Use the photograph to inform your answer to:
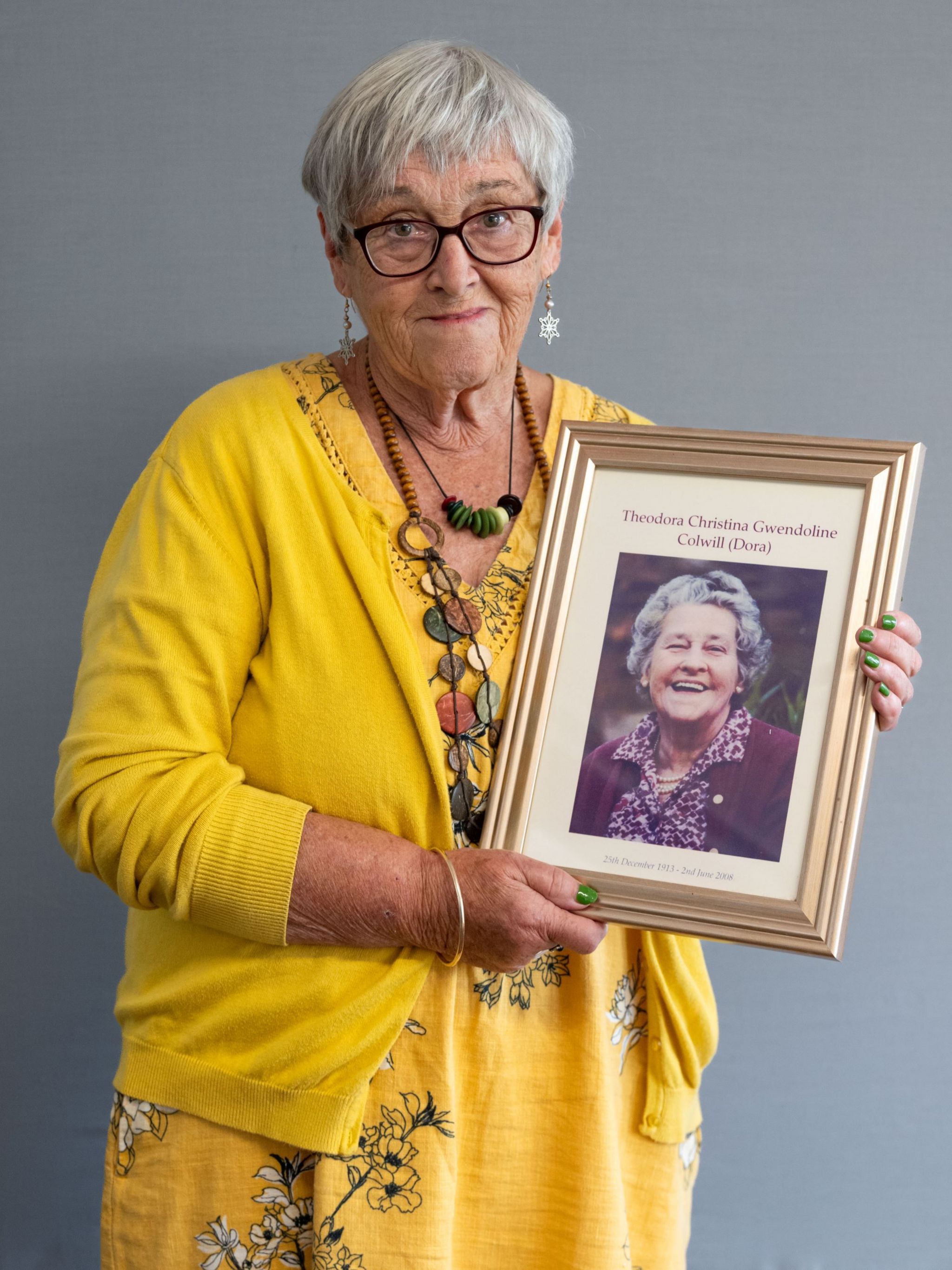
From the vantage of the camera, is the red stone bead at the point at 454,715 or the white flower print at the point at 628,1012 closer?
the red stone bead at the point at 454,715

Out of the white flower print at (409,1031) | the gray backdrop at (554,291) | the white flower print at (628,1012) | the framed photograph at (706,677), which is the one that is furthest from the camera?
the gray backdrop at (554,291)

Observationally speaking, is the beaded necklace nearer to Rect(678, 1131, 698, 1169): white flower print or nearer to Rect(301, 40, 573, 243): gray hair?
Rect(301, 40, 573, 243): gray hair

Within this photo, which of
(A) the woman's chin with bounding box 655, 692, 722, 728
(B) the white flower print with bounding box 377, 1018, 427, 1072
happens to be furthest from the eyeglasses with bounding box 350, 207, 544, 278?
(B) the white flower print with bounding box 377, 1018, 427, 1072

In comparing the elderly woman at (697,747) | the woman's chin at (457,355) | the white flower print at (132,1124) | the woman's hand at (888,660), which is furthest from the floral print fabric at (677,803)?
the white flower print at (132,1124)

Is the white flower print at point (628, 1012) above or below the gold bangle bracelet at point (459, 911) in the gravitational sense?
below

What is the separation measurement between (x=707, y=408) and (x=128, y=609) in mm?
1019

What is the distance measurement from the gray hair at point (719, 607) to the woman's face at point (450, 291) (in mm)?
328

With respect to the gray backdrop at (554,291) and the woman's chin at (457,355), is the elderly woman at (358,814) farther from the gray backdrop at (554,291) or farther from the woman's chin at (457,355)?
the gray backdrop at (554,291)

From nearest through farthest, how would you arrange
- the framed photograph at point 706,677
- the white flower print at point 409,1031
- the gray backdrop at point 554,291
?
the framed photograph at point 706,677
the white flower print at point 409,1031
the gray backdrop at point 554,291

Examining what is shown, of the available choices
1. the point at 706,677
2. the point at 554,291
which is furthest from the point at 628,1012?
the point at 554,291

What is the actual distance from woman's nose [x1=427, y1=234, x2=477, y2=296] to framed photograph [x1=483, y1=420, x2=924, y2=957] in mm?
196

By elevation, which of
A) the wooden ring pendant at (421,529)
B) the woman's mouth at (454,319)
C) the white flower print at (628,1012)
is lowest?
the white flower print at (628,1012)

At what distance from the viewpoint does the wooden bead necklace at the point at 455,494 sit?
1302mm

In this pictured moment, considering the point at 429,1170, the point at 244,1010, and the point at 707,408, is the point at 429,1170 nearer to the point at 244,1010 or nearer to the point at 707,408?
the point at 244,1010
